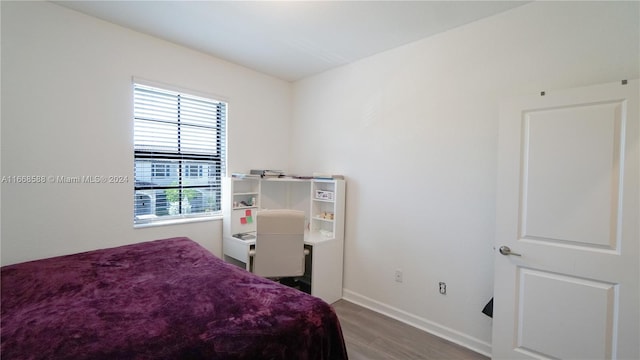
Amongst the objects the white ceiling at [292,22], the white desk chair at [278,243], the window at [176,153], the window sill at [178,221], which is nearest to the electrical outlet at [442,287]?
the white desk chair at [278,243]

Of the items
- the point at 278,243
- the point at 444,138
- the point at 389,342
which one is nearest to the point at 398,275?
the point at 389,342

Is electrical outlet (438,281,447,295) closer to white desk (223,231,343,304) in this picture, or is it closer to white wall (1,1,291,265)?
white desk (223,231,343,304)

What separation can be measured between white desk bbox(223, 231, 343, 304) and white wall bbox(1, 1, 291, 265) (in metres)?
0.58

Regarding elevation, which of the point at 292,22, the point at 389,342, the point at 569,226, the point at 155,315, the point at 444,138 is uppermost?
the point at 292,22

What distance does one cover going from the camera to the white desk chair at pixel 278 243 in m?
2.67

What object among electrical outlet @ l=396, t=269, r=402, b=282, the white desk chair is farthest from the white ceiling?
electrical outlet @ l=396, t=269, r=402, b=282

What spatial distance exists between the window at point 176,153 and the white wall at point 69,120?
0.13 metres

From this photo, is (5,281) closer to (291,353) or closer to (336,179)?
(291,353)

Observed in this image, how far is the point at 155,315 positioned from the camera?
4.47 ft

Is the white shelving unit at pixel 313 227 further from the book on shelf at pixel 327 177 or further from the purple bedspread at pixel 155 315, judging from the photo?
the purple bedspread at pixel 155 315

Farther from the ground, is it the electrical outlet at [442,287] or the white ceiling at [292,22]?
the white ceiling at [292,22]

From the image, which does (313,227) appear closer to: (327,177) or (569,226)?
(327,177)

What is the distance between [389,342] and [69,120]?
3274 millimetres

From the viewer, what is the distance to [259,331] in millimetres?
1294
